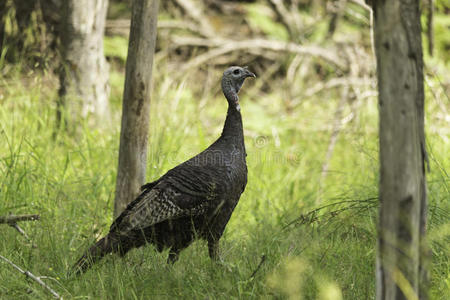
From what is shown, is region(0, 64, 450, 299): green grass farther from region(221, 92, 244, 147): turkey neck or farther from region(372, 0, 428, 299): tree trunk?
region(221, 92, 244, 147): turkey neck

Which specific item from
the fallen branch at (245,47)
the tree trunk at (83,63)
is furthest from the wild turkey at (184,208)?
the fallen branch at (245,47)

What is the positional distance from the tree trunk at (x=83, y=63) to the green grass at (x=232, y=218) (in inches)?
8.3

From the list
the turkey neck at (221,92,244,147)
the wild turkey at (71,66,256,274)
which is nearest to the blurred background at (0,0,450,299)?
the wild turkey at (71,66,256,274)

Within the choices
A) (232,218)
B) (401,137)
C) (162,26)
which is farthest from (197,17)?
(401,137)

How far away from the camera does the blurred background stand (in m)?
3.51

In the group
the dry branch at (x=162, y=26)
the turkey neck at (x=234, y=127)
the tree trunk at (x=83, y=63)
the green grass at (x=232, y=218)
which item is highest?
the dry branch at (x=162, y=26)

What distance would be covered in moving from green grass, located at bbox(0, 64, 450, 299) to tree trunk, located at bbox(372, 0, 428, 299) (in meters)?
0.33

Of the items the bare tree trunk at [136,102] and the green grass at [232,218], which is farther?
the bare tree trunk at [136,102]

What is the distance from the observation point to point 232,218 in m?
5.24

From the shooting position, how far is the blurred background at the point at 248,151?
3.51 m

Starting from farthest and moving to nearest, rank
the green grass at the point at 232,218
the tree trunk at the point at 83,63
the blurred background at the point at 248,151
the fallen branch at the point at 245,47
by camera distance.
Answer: the fallen branch at the point at 245,47, the tree trunk at the point at 83,63, the blurred background at the point at 248,151, the green grass at the point at 232,218

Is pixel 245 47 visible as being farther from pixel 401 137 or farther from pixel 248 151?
pixel 401 137

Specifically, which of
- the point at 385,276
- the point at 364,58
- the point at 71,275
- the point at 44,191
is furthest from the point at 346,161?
the point at 385,276

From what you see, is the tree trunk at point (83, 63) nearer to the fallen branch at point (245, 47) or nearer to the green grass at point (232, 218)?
the green grass at point (232, 218)
